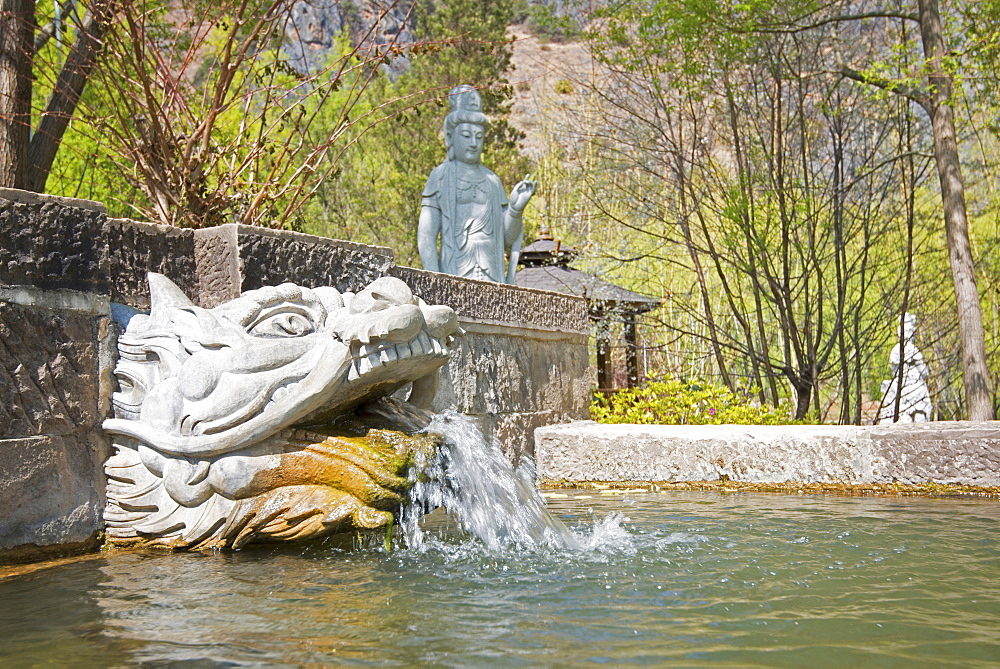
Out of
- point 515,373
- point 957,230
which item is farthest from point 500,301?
point 957,230

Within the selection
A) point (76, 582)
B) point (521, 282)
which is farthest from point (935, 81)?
point (76, 582)

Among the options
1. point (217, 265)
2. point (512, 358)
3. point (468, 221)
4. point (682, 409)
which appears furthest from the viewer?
point (682, 409)

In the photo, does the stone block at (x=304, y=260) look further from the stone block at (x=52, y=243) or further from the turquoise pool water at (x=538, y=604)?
the turquoise pool water at (x=538, y=604)

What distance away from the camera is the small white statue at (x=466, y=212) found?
26.5 ft

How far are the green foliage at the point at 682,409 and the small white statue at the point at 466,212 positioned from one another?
1756 mm

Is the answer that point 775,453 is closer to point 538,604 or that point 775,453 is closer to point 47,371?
point 538,604

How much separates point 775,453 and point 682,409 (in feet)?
11.5

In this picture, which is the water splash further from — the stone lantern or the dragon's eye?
the stone lantern

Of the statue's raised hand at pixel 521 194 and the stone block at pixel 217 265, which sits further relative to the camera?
the statue's raised hand at pixel 521 194

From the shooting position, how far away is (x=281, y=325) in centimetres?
298

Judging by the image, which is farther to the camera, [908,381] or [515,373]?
[908,381]

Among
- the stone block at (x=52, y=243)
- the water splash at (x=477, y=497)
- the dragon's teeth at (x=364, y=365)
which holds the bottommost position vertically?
the water splash at (x=477, y=497)

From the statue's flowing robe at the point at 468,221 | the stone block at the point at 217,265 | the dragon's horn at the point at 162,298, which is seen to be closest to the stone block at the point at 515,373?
the statue's flowing robe at the point at 468,221

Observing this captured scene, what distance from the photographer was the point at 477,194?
27.0 feet
